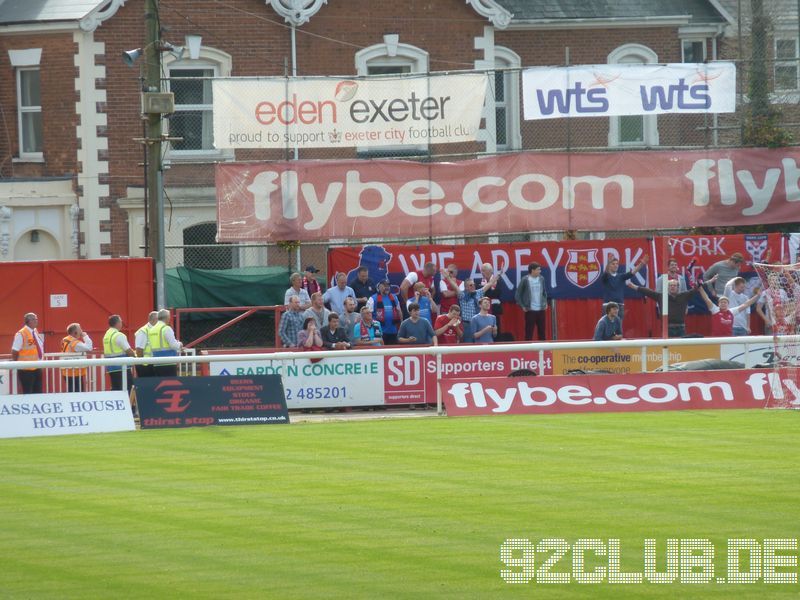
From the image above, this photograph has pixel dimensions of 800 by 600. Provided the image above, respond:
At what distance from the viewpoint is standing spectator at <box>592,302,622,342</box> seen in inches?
855

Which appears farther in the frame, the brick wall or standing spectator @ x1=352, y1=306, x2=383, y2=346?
the brick wall

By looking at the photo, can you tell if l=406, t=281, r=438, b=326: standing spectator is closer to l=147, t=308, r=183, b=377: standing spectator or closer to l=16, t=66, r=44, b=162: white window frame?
l=147, t=308, r=183, b=377: standing spectator

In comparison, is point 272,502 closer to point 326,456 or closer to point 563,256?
point 326,456

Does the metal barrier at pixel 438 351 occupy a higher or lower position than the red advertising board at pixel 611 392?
higher

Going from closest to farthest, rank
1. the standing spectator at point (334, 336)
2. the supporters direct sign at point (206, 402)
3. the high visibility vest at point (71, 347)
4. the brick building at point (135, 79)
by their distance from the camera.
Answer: the supporters direct sign at point (206, 402), the high visibility vest at point (71, 347), the standing spectator at point (334, 336), the brick building at point (135, 79)

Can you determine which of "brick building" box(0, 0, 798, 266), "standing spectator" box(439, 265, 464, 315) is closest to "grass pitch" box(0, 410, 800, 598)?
"standing spectator" box(439, 265, 464, 315)

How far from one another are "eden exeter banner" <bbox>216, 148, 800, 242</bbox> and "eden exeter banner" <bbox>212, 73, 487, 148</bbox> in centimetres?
53

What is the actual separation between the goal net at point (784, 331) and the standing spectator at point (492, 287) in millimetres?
4780

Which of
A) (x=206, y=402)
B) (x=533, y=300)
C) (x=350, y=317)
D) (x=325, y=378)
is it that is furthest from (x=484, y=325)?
(x=206, y=402)

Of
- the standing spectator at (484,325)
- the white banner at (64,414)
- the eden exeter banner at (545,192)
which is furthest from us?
the eden exeter banner at (545,192)

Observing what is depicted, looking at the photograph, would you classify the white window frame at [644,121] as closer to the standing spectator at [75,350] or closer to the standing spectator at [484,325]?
the standing spectator at [484,325]

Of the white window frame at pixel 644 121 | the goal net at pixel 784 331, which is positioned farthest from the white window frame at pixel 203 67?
the goal net at pixel 784 331

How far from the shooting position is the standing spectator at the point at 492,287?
23.2 metres

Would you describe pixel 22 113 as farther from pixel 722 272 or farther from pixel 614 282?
pixel 722 272
